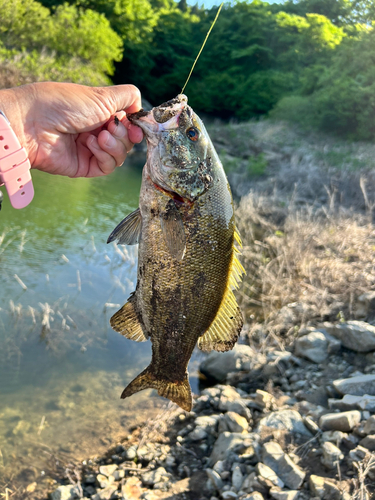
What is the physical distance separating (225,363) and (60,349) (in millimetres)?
2414

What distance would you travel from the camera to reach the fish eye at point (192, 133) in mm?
2131

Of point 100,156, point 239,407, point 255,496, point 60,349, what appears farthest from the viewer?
point 60,349

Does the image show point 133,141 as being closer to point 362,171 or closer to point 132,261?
point 132,261

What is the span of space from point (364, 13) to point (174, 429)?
152 ft

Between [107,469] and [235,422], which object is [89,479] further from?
[235,422]

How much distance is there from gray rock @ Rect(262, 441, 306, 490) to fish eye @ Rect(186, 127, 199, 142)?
3.04m

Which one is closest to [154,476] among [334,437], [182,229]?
[334,437]

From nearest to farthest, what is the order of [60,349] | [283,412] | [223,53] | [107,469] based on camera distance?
[107,469]
[283,412]
[60,349]
[223,53]

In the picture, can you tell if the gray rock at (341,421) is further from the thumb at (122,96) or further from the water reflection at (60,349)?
the thumb at (122,96)

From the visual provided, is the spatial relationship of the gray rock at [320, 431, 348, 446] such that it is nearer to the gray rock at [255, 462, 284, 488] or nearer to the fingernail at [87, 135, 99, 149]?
the gray rock at [255, 462, 284, 488]

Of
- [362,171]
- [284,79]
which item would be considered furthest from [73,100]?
[284,79]

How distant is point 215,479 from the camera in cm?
378

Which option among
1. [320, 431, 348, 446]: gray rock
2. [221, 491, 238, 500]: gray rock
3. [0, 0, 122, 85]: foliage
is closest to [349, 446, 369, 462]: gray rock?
[320, 431, 348, 446]: gray rock

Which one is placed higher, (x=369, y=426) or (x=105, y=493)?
(x=369, y=426)
